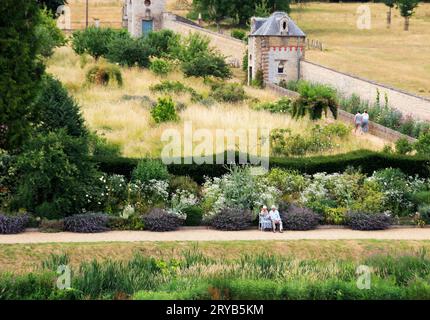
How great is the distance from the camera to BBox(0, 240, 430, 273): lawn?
2225 centimetres

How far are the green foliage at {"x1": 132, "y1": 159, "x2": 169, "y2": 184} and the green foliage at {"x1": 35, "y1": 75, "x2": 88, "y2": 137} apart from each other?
9.82 ft

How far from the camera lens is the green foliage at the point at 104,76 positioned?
159 feet

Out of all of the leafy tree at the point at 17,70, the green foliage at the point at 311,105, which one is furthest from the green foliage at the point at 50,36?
the leafy tree at the point at 17,70

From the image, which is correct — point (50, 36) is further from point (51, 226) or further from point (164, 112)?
point (51, 226)

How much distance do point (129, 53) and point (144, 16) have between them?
18.0 meters

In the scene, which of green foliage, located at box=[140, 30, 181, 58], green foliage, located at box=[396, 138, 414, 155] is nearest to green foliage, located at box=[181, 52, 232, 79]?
green foliage, located at box=[140, 30, 181, 58]

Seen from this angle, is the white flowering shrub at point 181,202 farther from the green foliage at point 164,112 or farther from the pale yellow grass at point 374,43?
the pale yellow grass at point 374,43

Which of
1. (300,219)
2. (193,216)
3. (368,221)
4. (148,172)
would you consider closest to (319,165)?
(368,221)

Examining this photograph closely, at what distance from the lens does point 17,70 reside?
2864cm

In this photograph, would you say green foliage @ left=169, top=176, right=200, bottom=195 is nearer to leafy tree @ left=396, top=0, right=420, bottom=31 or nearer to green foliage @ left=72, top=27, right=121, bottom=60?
green foliage @ left=72, top=27, right=121, bottom=60

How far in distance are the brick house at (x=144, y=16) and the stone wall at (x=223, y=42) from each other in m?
1.21

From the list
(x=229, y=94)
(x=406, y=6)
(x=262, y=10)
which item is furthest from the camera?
(x=406, y=6)

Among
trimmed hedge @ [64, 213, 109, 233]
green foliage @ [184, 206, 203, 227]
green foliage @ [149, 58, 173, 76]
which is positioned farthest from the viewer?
green foliage @ [149, 58, 173, 76]
